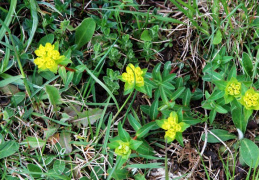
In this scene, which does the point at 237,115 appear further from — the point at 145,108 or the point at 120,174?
the point at 120,174

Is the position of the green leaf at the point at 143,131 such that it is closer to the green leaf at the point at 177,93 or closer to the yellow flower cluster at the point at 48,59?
the green leaf at the point at 177,93

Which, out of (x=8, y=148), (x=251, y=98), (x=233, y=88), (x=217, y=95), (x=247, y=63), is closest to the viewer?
(x=251, y=98)

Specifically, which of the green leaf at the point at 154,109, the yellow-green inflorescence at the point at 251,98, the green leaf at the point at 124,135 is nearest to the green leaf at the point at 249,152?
the yellow-green inflorescence at the point at 251,98

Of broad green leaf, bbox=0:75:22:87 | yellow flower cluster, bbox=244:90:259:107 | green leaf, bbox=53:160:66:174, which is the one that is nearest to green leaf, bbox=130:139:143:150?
green leaf, bbox=53:160:66:174

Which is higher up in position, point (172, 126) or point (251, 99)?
point (251, 99)

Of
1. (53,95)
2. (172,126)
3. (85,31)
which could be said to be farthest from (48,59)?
(172,126)
